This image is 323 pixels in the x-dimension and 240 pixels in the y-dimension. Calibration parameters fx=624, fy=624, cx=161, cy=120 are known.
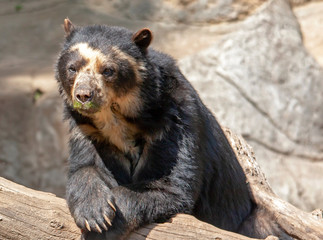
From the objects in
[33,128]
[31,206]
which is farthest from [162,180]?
[33,128]

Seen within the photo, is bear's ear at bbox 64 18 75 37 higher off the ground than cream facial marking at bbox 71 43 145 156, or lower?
higher

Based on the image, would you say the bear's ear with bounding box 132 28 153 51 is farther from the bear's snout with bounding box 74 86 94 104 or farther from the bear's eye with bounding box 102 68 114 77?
the bear's snout with bounding box 74 86 94 104

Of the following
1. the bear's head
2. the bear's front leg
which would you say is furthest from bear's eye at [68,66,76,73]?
the bear's front leg

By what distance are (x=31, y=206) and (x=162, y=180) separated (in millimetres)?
1038

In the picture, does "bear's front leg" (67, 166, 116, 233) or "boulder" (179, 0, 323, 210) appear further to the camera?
"boulder" (179, 0, 323, 210)

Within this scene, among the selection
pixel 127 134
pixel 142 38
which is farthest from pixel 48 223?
pixel 142 38

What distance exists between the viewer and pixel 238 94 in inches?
390

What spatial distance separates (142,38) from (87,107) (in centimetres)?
78

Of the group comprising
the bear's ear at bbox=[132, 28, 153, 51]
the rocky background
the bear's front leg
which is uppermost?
the bear's ear at bbox=[132, 28, 153, 51]

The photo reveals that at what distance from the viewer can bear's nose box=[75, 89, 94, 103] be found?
447cm

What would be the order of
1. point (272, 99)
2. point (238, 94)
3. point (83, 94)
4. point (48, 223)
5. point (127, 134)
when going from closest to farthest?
1. point (48, 223)
2. point (83, 94)
3. point (127, 134)
4. point (238, 94)
5. point (272, 99)

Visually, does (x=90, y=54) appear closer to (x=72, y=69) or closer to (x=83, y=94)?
(x=72, y=69)

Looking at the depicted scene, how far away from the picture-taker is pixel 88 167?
5.02 m

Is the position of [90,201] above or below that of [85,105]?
below
